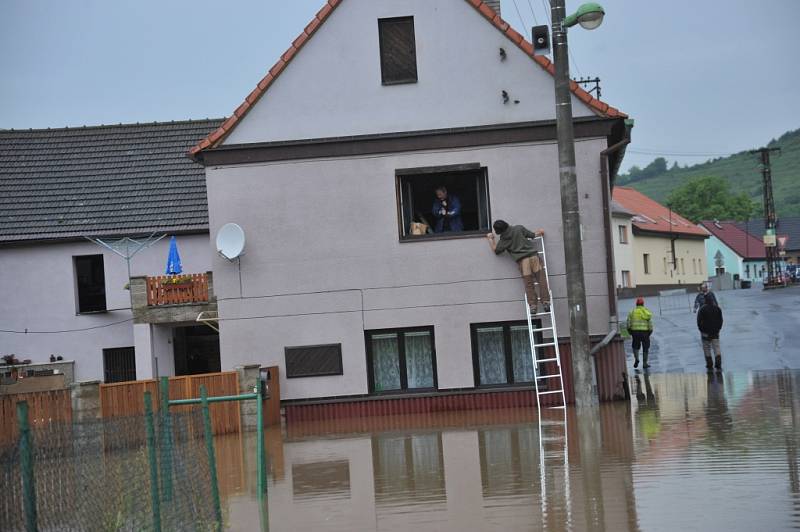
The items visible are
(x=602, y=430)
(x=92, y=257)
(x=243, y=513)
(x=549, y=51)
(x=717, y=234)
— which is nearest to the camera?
(x=243, y=513)

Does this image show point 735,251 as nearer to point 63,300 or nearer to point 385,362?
point 63,300

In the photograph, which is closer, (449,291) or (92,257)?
(449,291)

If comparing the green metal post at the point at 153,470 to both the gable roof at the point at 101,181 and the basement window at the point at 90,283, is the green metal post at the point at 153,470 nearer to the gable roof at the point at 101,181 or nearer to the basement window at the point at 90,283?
the gable roof at the point at 101,181


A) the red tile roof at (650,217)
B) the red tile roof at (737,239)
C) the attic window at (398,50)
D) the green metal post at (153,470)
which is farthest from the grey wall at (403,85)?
the red tile roof at (737,239)

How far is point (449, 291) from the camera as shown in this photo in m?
21.0

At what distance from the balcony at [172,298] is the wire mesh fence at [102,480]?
15740mm

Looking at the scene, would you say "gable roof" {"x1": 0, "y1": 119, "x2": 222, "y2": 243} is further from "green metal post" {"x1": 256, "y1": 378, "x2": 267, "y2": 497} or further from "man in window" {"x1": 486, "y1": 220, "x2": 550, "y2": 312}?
"green metal post" {"x1": 256, "y1": 378, "x2": 267, "y2": 497}

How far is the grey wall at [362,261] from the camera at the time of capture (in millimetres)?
20906

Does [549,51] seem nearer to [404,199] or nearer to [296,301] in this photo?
[404,199]

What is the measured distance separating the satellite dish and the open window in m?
2.99

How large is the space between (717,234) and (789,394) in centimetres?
9470

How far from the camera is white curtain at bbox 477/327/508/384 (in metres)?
21.2

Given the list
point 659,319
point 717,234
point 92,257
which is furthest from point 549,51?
point 717,234

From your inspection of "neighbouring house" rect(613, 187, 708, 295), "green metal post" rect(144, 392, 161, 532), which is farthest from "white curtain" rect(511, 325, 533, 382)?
"neighbouring house" rect(613, 187, 708, 295)
